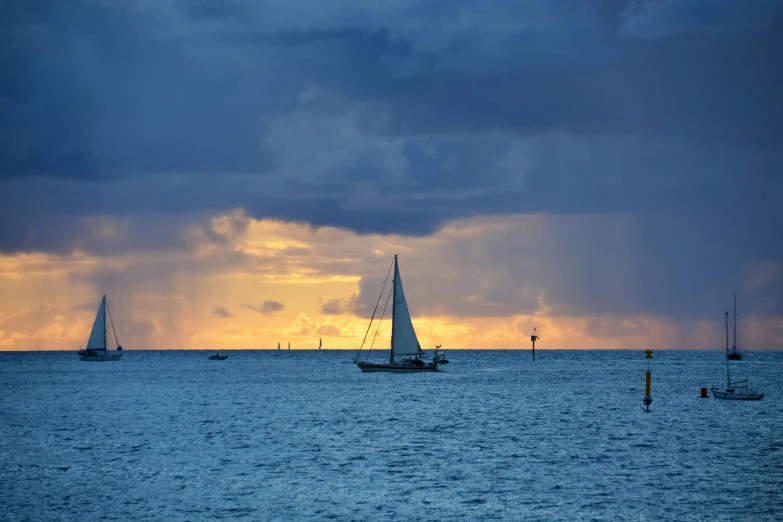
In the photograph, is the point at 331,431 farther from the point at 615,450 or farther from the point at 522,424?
the point at 615,450

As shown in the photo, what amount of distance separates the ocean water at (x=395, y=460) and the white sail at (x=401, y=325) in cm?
3381

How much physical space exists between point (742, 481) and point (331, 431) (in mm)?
42254

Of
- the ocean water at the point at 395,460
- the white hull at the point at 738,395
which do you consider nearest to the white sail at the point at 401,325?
the ocean water at the point at 395,460

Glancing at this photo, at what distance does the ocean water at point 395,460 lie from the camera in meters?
57.9

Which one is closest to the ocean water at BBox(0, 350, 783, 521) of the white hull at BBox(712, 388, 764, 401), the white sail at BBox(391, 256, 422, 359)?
the white hull at BBox(712, 388, 764, 401)

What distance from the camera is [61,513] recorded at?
55.6 meters

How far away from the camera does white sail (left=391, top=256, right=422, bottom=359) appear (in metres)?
172

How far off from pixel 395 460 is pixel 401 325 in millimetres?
97274

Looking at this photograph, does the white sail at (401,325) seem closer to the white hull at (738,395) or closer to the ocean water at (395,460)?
the ocean water at (395,460)

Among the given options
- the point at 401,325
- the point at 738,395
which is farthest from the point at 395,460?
the point at 401,325

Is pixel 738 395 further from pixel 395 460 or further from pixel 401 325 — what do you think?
pixel 395 460

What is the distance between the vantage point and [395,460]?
7644 centimetres

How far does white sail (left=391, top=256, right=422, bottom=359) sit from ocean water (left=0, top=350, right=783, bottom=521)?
111 ft

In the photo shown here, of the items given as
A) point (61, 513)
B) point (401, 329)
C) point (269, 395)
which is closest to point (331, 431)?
point (61, 513)
